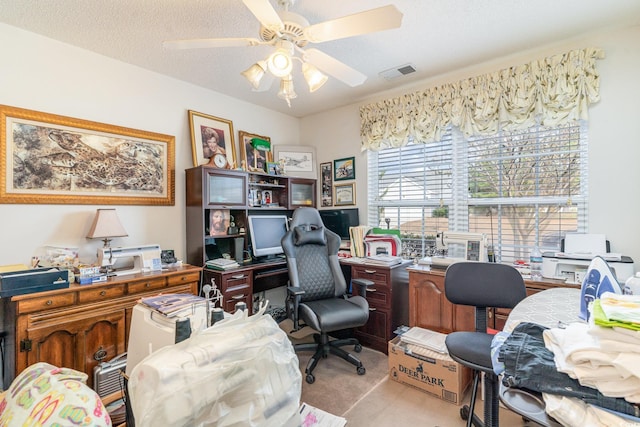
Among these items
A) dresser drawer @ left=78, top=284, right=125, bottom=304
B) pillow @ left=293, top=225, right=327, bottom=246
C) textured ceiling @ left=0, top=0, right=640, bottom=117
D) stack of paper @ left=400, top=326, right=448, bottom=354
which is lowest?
stack of paper @ left=400, top=326, right=448, bottom=354

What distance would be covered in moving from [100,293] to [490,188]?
328 cm

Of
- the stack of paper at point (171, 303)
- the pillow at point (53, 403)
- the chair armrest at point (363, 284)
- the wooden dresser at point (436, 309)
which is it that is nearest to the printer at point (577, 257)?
the wooden dresser at point (436, 309)

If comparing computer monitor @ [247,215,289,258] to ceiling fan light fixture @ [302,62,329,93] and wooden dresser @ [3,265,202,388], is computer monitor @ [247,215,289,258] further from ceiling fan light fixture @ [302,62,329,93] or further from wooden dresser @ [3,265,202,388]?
ceiling fan light fixture @ [302,62,329,93]

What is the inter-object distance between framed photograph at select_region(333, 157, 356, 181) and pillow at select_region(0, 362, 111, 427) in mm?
3116

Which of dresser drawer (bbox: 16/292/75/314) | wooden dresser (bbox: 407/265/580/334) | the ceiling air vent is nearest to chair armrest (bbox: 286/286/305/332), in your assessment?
wooden dresser (bbox: 407/265/580/334)

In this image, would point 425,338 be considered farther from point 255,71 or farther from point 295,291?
point 255,71

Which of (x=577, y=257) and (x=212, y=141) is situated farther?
(x=212, y=141)

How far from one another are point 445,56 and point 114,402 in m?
3.22

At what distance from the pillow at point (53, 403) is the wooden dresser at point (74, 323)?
1068mm

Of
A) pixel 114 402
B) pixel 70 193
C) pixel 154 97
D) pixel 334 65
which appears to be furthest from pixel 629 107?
pixel 70 193

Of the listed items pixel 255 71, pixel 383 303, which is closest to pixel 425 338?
pixel 383 303

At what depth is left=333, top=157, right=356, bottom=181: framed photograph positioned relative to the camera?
370 centimetres

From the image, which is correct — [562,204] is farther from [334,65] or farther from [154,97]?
[154,97]

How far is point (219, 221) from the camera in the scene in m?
3.08
